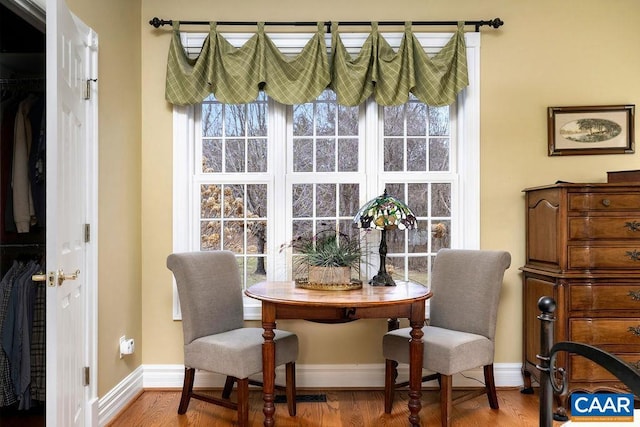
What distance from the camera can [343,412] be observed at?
118 inches

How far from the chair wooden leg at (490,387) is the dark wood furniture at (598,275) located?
0.37 meters

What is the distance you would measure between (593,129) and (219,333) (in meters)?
2.93

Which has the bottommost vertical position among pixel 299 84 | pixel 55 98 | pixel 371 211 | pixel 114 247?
pixel 114 247

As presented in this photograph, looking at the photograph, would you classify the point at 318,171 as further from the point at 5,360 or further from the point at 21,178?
the point at 5,360

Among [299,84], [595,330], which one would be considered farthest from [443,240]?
[299,84]

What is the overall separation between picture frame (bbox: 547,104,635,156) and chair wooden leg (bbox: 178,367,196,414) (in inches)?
113

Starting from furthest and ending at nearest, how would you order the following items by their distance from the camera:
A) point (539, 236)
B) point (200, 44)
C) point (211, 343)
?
point (200, 44) → point (539, 236) → point (211, 343)

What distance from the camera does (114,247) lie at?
2.96m

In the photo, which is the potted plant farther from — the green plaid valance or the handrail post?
the handrail post

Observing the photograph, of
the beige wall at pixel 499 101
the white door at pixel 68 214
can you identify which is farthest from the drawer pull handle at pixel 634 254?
the white door at pixel 68 214

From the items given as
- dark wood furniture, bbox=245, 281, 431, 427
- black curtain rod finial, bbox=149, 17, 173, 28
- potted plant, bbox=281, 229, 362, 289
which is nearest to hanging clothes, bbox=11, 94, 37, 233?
black curtain rod finial, bbox=149, 17, 173, 28

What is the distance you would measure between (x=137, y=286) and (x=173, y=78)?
58.0 inches

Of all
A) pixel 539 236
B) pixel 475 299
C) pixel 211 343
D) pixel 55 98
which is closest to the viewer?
pixel 55 98

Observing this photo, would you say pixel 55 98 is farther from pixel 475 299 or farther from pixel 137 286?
pixel 475 299
